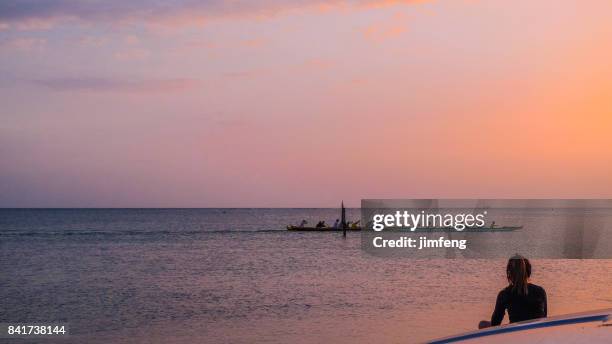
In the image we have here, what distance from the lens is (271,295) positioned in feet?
85.5

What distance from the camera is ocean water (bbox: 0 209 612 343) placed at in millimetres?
18594

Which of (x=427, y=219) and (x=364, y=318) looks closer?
(x=364, y=318)

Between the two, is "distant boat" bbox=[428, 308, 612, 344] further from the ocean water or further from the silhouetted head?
the ocean water

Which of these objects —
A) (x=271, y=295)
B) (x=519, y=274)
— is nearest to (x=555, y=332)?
(x=519, y=274)

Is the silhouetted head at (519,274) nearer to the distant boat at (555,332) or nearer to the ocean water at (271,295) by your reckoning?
the distant boat at (555,332)

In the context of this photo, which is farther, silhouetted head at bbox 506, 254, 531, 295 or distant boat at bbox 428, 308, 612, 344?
silhouetted head at bbox 506, 254, 531, 295

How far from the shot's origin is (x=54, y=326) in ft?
66.5

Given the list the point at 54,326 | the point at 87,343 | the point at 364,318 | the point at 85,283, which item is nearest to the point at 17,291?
the point at 85,283

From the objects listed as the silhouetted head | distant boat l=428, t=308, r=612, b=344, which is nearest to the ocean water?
the silhouetted head

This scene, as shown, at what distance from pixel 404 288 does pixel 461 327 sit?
9.04m

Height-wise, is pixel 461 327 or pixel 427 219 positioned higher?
pixel 427 219

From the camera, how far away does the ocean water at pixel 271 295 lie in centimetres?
1859

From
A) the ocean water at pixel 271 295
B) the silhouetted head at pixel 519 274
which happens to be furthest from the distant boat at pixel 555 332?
the ocean water at pixel 271 295

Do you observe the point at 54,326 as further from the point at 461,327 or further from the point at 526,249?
the point at 526,249
